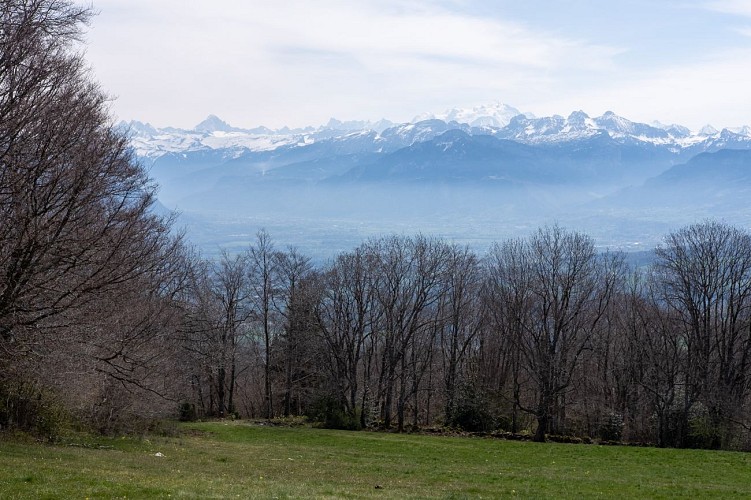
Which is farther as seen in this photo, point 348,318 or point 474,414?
point 348,318

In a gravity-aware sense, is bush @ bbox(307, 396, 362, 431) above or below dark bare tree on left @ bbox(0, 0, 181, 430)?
below

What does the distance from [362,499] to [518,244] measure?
38.3 metres

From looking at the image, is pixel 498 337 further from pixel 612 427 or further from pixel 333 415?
pixel 333 415

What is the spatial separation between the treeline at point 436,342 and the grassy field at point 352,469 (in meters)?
3.09

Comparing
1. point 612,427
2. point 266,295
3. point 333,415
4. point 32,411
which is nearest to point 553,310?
point 612,427

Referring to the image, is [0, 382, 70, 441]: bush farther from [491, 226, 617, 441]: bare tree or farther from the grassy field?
[491, 226, 617, 441]: bare tree

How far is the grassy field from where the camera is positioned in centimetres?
1363

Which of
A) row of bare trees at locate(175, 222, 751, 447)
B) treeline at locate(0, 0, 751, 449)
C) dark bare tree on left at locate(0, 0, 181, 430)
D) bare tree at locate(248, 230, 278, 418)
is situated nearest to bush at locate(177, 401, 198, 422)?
treeline at locate(0, 0, 751, 449)

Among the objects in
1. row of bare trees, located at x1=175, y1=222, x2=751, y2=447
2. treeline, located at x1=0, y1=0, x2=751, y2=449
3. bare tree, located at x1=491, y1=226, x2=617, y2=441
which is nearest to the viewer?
treeline, located at x1=0, y1=0, x2=751, y2=449

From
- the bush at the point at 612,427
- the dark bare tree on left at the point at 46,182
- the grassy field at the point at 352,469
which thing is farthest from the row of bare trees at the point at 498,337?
the dark bare tree on left at the point at 46,182

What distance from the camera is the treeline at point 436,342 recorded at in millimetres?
26844

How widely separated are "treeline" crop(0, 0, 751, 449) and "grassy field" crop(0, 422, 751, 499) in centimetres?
309

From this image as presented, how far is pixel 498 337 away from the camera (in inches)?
2115

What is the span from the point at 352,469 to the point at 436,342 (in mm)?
31413
